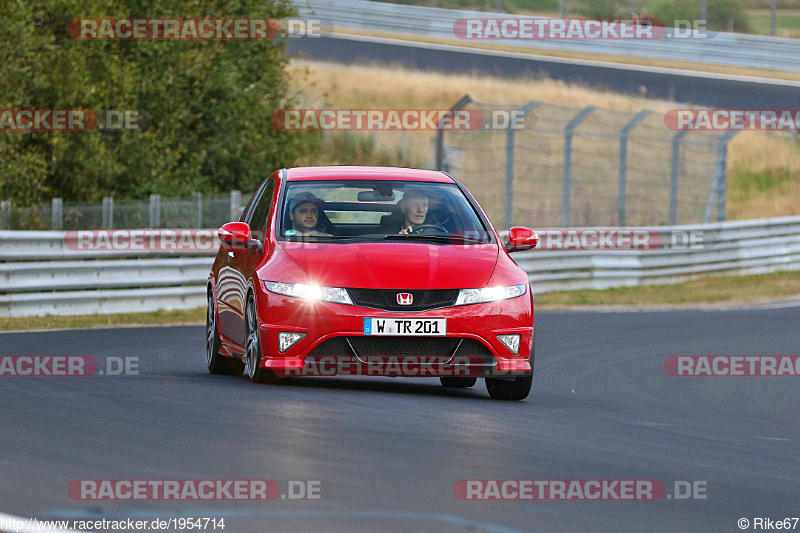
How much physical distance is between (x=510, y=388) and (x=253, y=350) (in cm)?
171

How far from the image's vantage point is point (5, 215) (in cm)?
1986

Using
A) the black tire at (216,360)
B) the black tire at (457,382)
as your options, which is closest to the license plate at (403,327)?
the black tire at (457,382)

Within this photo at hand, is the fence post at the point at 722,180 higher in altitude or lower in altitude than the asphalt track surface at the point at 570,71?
lower

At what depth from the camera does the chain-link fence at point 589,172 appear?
968 inches

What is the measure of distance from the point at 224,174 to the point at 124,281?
950 centimetres

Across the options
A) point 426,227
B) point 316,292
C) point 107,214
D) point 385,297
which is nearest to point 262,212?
point 426,227

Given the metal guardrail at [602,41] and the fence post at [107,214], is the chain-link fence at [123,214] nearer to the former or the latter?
the fence post at [107,214]

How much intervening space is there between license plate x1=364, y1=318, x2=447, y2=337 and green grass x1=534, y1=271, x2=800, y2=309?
12749 millimetres

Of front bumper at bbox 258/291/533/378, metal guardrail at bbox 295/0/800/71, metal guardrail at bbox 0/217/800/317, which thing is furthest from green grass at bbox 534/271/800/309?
metal guardrail at bbox 295/0/800/71

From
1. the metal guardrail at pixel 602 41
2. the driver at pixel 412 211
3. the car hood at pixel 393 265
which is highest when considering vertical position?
the metal guardrail at pixel 602 41

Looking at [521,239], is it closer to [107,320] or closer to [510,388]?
[510,388]

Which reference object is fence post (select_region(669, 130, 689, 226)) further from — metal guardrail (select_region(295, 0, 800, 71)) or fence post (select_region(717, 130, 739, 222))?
metal guardrail (select_region(295, 0, 800, 71))

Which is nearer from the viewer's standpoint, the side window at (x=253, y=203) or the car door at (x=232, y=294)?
the car door at (x=232, y=294)

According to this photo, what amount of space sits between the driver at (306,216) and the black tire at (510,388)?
1.49 metres
